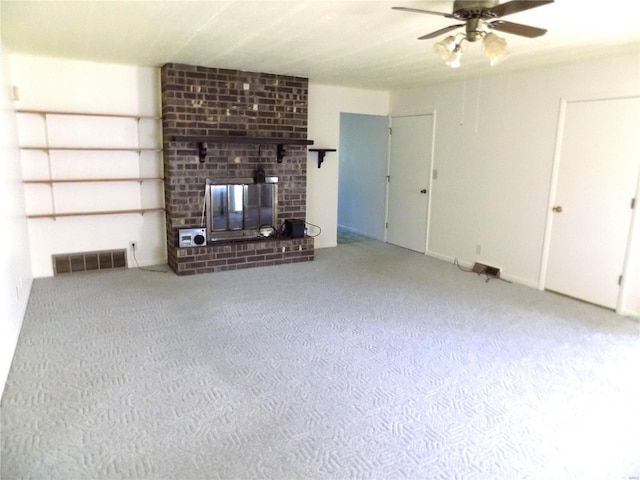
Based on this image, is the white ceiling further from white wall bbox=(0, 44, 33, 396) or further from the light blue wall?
the light blue wall

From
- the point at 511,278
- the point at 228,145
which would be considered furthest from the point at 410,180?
the point at 228,145

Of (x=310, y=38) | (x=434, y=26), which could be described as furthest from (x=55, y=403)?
(x=434, y=26)

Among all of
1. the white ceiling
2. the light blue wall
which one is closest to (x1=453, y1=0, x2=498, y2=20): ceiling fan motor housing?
the white ceiling

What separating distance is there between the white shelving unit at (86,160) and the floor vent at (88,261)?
18.1 inches

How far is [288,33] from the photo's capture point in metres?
3.37

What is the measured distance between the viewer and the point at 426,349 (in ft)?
10.5

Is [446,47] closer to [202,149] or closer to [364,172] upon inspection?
[202,149]

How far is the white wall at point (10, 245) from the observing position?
9.00 ft

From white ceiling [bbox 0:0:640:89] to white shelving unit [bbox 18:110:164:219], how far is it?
2.13 feet

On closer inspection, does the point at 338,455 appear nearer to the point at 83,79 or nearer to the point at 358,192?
the point at 83,79

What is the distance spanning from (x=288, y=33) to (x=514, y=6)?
167cm

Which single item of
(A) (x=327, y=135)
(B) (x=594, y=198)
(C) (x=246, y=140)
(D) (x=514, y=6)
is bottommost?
(B) (x=594, y=198)

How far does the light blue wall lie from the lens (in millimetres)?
6820

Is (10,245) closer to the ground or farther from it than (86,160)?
closer to the ground
